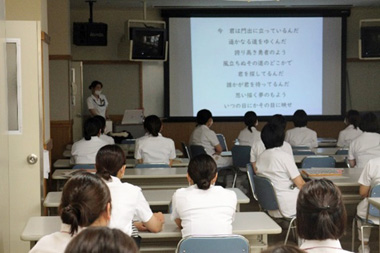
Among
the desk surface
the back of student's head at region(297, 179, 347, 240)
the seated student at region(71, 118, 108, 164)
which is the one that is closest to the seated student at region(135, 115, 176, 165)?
the seated student at region(71, 118, 108, 164)

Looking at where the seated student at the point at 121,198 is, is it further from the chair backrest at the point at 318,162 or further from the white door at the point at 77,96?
the white door at the point at 77,96

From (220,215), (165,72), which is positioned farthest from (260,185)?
(165,72)

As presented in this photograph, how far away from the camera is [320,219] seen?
2.84m

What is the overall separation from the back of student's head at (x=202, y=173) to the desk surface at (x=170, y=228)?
12.9 inches

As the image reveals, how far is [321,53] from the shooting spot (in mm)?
12492

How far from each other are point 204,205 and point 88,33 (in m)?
8.15

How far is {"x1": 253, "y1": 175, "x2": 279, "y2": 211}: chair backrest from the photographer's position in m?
5.64

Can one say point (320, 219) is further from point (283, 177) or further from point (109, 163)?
point (283, 177)

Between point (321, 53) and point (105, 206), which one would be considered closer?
point (105, 206)

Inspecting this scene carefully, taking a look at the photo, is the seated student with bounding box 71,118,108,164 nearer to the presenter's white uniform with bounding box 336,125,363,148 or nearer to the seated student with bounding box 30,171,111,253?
the presenter's white uniform with bounding box 336,125,363,148

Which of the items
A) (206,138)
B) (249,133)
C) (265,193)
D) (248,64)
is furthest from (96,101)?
(265,193)

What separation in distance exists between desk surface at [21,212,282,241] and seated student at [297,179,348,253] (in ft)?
3.84

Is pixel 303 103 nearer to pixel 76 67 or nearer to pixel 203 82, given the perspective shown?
pixel 203 82

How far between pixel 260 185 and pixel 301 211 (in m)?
2.86
